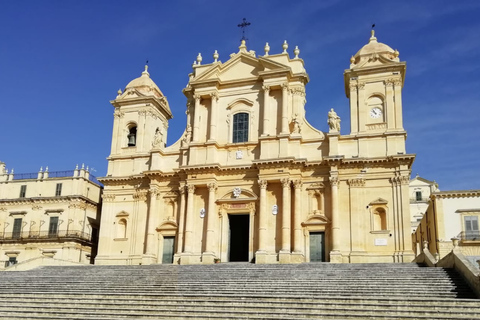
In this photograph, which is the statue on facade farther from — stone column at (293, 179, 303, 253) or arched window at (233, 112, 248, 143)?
arched window at (233, 112, 248, 143)

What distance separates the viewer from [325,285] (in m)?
20.1

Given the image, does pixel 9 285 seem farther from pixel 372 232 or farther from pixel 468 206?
pixel 468 206

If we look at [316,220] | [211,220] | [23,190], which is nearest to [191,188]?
[211,220]

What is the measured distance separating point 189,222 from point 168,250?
2598 mm

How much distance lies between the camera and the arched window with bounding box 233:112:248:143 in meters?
33.1

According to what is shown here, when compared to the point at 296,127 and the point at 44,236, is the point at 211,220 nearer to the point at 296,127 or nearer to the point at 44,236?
the point at 296,127

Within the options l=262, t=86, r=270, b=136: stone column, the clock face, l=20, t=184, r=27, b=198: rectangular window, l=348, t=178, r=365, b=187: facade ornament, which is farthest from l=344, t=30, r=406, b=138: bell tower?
l=20, t=184, r=27, b=198: rectangular window

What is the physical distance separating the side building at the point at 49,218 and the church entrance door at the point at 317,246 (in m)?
19.4

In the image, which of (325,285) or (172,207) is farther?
(172,207)

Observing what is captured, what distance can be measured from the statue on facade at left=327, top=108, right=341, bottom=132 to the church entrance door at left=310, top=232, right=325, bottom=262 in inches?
240

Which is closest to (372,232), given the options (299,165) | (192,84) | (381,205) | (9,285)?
(381,205)

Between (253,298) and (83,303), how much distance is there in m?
6.40

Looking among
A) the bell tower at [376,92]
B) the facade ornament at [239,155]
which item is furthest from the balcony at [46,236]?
the bell tower at [376,92]

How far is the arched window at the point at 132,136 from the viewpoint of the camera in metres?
36.3
